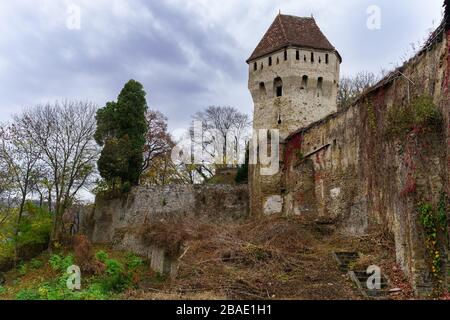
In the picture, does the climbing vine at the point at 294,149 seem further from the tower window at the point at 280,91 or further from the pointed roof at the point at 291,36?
the pointed roof at the point at 291,36

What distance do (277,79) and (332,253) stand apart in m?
14.0

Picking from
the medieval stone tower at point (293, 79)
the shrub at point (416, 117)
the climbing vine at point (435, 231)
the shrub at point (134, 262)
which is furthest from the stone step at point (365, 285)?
the medieval stone tower at point (293, 79)

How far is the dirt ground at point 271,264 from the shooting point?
39.2ft

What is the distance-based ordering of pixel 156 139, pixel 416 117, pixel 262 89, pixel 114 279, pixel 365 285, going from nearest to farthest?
pixel 416 117, pixel 365 285, pixel 114 279, pixel 262 89, pixel 156 139

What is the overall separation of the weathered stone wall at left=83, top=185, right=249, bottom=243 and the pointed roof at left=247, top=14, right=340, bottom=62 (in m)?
8.33

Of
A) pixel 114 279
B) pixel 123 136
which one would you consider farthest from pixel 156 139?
pixel 114 279

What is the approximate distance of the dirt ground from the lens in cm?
1196

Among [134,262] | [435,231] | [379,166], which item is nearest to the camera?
[435,231]

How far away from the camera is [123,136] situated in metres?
27.8

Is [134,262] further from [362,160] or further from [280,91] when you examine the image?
[280,91]

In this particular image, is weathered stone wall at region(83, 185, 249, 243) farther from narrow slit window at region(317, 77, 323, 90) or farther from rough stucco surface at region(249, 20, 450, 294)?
narrow slit window at region(317, 77, 323, 90)

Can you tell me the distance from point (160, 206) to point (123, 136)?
191 inches

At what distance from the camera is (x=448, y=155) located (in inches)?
444

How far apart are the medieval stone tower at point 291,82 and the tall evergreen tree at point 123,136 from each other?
7.02m
